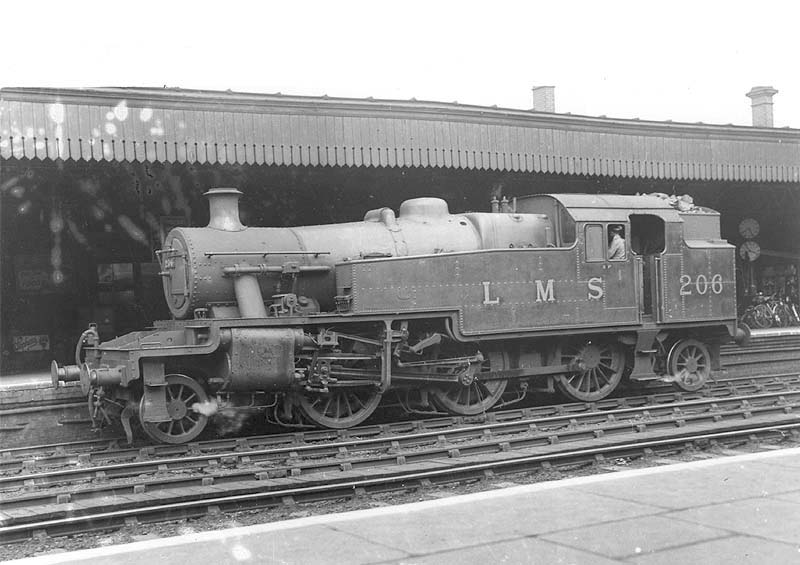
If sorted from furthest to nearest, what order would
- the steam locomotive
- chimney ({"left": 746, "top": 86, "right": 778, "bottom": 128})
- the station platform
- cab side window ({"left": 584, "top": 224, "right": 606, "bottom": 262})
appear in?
chimney ({"left": 746, "top": 86, "right": 778, "bottom": 128}), cab side window ({"left": 584, "top": 224, "right": 606, "bottom": 262}), the steam locomotive, the station platform

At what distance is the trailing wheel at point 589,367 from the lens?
12500 millimetres

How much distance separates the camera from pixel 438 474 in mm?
7844

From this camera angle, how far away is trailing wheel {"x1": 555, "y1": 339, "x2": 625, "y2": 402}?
12500 mm

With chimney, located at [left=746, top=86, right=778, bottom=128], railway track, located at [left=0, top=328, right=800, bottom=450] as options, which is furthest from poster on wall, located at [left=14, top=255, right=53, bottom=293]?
chimney, located at [left=746, top=86, right=778, bottom=128]

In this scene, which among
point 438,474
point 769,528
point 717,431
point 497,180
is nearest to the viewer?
point 769,528

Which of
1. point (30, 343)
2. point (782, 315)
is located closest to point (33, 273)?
point (30, 343)

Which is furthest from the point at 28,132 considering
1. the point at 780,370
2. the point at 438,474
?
the point at 780,370

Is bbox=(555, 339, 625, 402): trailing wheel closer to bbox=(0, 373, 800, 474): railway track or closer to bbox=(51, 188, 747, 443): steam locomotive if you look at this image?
bbox=(51, 188, 747, 443): steam locomotive

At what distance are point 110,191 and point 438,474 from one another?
30.1ft

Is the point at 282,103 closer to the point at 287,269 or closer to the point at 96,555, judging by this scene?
the point at 287,269

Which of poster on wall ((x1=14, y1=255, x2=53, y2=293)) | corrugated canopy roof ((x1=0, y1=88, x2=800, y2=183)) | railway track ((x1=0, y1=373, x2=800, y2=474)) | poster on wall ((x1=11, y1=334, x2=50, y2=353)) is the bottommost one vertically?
railway track ((x1=0, y1=373, x2=800, y2=474))

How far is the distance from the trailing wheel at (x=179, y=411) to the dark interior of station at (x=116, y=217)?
4787 millimetres

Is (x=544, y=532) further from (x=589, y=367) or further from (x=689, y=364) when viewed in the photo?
(x=689, y=364)

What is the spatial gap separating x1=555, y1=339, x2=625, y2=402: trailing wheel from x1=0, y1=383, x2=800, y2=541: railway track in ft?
2.63
